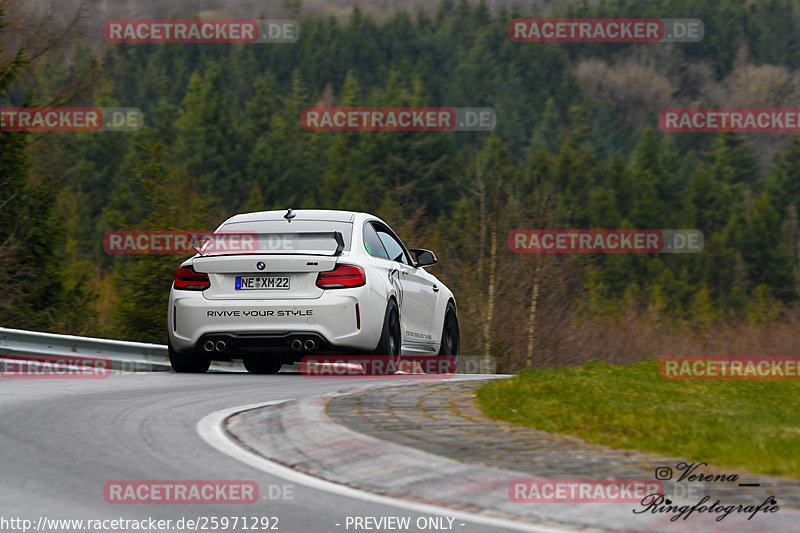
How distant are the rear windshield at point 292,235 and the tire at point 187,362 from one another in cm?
114

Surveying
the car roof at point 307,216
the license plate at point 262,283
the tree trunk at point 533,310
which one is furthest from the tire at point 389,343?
the tree trunk at point 533,310

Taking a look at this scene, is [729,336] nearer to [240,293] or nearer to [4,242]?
[4,242]

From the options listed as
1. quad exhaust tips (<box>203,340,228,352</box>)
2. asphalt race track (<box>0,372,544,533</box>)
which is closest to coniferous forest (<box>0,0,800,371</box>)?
quad exhaust tips (<box>203,340,228,352</box>)

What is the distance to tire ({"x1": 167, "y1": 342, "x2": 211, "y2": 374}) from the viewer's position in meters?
12.0

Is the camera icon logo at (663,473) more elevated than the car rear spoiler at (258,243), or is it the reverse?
the car rear spoiler at (258,243)

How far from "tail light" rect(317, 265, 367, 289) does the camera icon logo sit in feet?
18.7

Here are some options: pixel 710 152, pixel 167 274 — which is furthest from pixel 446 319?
pixel 710 152

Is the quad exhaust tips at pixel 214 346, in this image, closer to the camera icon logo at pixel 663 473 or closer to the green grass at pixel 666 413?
the green grass at pixel 666 413

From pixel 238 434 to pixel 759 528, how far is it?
3.55m

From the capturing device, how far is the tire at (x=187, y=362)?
39.3 ft

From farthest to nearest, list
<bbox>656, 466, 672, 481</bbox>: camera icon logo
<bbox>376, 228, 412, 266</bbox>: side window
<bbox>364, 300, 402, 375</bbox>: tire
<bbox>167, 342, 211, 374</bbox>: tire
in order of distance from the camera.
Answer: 1. <bbox>376, 228, 412, 266</bbox>: side window
2. <bbox>167, 342, 211, 374</bbox>: tire
3. <bbox>364, 300, 402, 375</bbox>: tire
4. <bbox>656, 466, 672, 481</bbox>: camera icon logo

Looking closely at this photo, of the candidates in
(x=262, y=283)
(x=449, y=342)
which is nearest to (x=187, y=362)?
(x=262, y=283)

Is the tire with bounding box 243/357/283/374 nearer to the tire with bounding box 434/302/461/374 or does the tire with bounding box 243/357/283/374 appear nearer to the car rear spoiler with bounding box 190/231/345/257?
the tire with bounding box 434/302/461/374

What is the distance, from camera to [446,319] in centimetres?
1457
